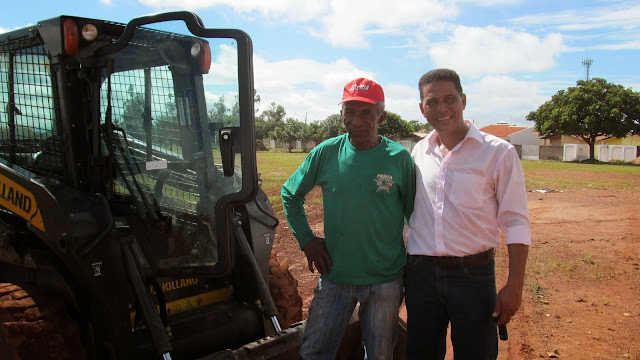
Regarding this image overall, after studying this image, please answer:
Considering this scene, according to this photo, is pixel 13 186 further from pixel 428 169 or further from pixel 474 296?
pixel 474 296

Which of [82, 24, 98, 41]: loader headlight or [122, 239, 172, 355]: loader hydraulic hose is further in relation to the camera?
[82, 24, 98, 41]: loader headlight

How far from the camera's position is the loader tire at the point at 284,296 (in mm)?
3779

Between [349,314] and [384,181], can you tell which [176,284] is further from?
[384,181]

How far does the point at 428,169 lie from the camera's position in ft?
9.40

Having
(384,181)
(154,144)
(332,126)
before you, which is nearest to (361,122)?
(384,181)

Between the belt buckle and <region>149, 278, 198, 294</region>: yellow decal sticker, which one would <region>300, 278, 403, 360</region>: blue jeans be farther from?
<region>149, 278, 198, 294</region>: yellow decal sticker

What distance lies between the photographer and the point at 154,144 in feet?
10.3

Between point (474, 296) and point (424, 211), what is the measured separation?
19.8 inches

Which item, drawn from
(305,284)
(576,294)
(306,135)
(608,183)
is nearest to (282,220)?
(305,284)

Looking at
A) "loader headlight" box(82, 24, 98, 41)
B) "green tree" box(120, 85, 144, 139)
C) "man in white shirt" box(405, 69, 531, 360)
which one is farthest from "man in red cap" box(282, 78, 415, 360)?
"loader headlight" box(82, 24, 98, 41)

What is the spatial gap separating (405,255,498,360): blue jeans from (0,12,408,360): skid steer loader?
0.77m

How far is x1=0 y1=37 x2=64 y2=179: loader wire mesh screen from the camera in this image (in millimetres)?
2998

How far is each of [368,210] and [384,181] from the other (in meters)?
0.18

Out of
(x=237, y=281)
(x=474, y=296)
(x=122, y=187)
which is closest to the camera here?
(x=474, y=296)
